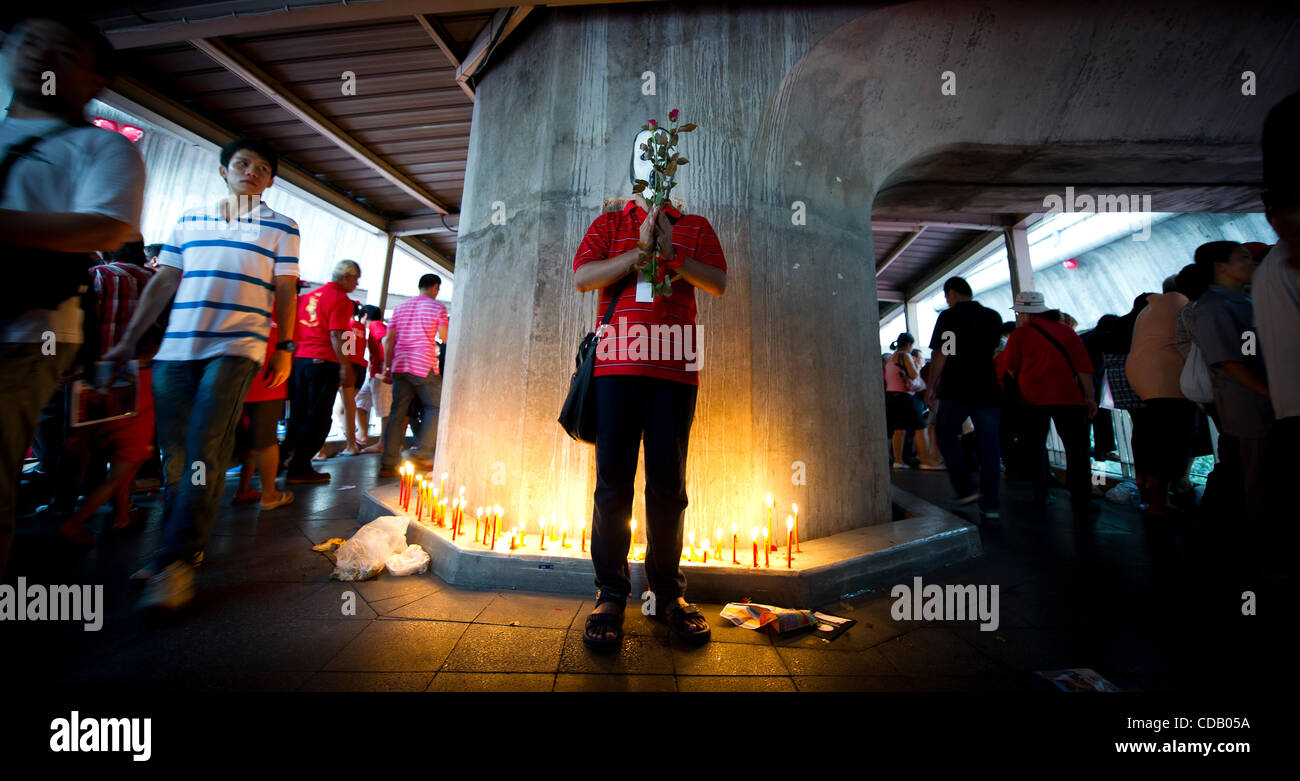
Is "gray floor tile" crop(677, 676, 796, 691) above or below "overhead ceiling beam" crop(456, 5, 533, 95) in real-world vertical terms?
below

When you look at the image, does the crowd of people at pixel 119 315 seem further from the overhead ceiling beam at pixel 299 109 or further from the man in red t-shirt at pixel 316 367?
the overhead ceiling beam at pixel 299 109

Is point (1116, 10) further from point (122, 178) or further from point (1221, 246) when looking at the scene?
point (122, 178)

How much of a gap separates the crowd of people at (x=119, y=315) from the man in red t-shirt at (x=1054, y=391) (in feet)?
20.5

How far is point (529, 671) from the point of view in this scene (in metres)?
1.71

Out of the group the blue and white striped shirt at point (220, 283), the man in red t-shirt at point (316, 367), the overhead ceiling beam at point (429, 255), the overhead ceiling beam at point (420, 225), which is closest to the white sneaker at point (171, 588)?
the blue and white striped shirt at point (220, 283)

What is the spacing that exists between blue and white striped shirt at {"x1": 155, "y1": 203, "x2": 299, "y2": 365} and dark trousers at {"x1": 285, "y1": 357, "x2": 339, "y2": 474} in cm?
302

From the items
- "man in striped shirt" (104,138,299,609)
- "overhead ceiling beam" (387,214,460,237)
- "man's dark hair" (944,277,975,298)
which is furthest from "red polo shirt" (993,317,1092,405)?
"overhead ceiling beam" (387,214,460,237)

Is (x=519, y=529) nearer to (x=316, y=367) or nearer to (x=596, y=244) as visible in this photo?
(x=596, y=244)

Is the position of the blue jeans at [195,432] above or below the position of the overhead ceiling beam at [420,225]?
below

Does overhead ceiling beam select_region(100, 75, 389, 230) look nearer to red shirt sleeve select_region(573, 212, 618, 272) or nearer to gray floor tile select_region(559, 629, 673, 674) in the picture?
red shirt sleeve select_region(573, 212, 618, 272)

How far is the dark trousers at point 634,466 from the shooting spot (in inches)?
81.7

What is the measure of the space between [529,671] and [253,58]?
22.9ft

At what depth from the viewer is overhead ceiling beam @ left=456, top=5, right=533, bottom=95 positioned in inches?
140
